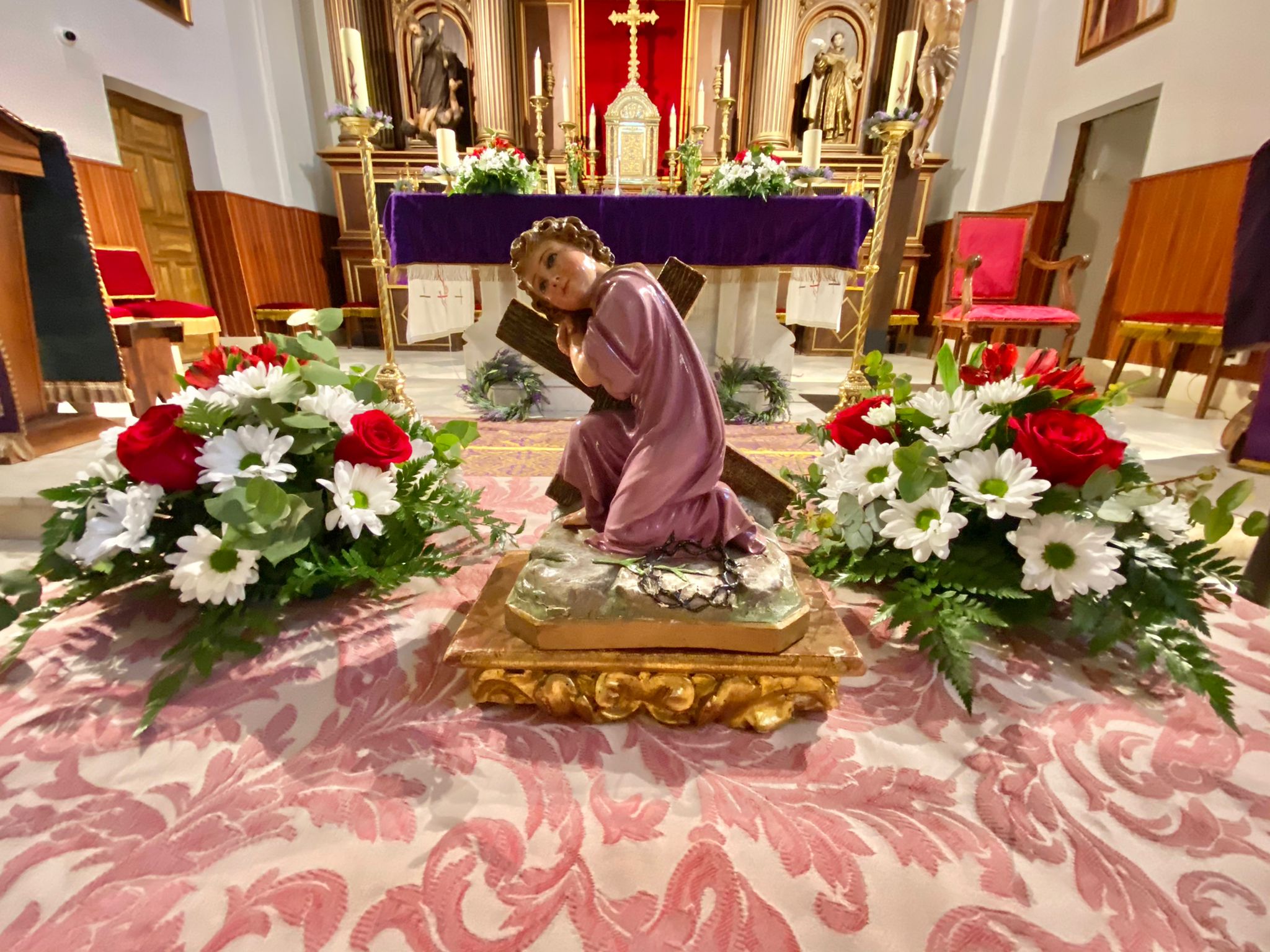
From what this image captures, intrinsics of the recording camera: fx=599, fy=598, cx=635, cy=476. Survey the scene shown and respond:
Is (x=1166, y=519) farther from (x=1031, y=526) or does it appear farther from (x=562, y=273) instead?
(x=562, y=273)

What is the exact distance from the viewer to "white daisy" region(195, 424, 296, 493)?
1.19m

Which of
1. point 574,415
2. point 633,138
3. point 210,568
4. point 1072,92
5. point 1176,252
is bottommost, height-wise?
point 574,415

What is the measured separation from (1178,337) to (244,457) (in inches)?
203

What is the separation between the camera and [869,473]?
142 centimetres

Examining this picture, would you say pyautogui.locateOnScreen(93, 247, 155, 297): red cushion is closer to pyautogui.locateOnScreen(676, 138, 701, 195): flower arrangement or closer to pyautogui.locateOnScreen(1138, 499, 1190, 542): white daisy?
pyautogui.locateOnScreen(676, 138, 701, 195): flower arrangement

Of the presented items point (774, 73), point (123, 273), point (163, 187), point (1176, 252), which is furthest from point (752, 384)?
point (163, 187)

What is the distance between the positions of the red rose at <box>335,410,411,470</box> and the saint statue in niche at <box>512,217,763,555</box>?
45 cm

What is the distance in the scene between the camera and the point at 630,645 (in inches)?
42.7

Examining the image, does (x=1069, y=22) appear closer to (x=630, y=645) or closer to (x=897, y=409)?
(x=897, y=409)

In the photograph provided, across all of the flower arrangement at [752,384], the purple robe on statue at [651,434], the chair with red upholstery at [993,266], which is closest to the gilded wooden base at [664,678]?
the purple robe on statue at [651,434]

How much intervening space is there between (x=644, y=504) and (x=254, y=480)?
72 cm

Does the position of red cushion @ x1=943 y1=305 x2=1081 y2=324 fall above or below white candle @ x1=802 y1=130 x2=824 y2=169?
below

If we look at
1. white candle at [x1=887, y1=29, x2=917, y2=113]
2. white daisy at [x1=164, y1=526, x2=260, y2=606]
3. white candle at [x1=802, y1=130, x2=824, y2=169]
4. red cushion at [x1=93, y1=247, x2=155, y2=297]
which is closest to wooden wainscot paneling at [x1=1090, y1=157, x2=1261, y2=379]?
white candle at [x1=802, y1=130, x2=824, y2=169]

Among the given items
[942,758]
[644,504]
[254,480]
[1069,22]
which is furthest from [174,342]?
[1069,22]
